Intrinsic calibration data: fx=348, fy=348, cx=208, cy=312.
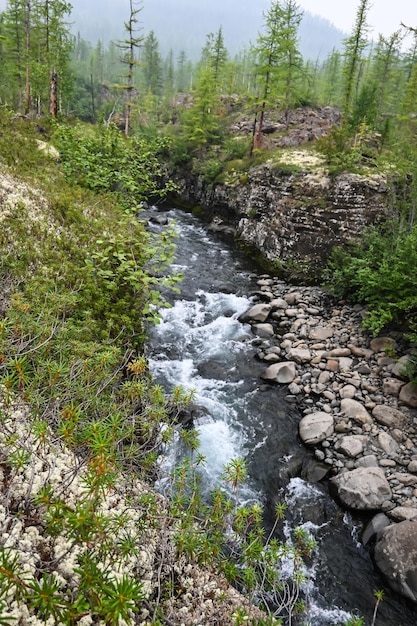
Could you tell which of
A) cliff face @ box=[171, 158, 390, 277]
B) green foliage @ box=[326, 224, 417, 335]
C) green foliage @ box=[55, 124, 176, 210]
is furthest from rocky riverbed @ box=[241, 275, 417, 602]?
green foliage @ box=[55, 124, 176, 210]

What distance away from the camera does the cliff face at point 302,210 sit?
51.7 ft

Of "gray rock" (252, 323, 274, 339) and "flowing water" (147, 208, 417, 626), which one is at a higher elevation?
"gray rock" (252, 323, 274, 339)

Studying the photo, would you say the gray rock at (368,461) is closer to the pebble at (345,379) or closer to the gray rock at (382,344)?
the pebble at (345,379)

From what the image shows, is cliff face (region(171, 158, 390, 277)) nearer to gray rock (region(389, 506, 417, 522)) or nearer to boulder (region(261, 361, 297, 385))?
boulder (region(261, 361, 297, 385))

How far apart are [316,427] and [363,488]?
1.82m

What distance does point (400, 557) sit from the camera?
19.4ft

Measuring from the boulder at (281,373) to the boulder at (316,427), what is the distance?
158 centimetres

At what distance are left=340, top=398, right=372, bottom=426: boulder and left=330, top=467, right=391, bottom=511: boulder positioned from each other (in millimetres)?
1502

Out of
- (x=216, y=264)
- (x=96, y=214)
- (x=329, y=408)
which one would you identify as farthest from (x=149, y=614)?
(x=216, y=264)

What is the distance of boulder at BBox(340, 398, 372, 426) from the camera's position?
889 cm

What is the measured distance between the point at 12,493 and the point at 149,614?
1.39 meters

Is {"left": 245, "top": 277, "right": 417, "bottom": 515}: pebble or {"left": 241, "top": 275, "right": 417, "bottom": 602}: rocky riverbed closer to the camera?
{"left": 241, "top": 275, "right": 417, "bottom": 602}: rocky riverbed

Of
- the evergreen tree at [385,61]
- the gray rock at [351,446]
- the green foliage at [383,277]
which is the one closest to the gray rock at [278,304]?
the green foliage at [383,277]

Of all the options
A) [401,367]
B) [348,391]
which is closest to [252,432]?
[348,391]
